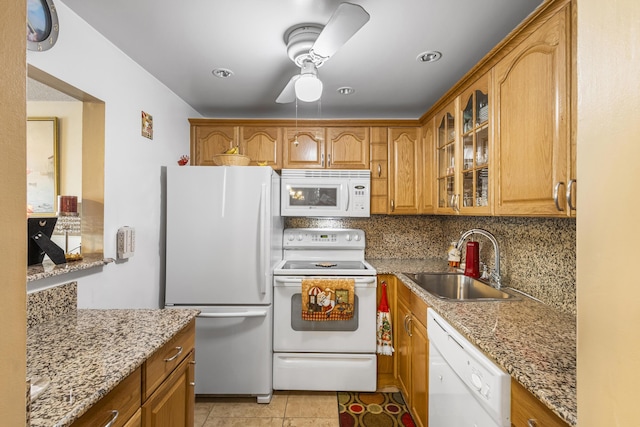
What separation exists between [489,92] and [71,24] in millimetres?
2038

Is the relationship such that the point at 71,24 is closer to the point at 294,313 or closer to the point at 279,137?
the point at 279,137

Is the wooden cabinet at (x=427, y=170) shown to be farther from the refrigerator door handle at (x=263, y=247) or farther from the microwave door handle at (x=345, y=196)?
the refrigerator door handle at (x=263, y=247)

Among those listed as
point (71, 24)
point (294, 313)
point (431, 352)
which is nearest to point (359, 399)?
point (294, 313)

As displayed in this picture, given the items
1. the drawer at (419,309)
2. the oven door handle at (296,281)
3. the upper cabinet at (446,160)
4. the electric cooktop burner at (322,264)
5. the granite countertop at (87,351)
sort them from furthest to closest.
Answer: the electric cooktop burner at (322,264) → the oven door handle at (296,281) → the upper cabinet at (446,160) → the drawer at (419,309) → the granite countertop at (87,351)

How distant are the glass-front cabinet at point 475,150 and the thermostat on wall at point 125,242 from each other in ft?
6.62

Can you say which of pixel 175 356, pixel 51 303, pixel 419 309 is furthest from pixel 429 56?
pixel 51 303

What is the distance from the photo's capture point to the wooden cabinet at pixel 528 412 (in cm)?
79

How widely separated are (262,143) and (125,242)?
1.37 metres

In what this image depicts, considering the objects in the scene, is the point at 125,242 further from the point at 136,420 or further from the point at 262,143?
the point at 262,143

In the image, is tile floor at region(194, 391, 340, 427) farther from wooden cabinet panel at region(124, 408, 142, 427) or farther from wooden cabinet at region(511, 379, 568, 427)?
wooden cabinet at region(511, 379, 568, 427)

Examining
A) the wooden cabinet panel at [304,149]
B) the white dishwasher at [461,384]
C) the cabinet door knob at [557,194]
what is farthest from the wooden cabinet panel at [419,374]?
the wooden cabinet panel at [304,149]

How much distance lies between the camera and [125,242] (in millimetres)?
1757

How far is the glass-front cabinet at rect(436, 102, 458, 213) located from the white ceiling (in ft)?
0.78

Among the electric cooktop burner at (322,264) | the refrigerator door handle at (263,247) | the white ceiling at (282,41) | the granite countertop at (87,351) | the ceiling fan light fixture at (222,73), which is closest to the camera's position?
the granite countertop at (87,351)
